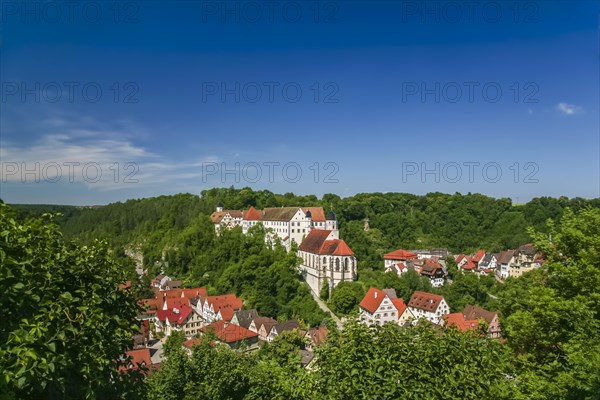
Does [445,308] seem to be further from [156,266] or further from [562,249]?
[156,266]

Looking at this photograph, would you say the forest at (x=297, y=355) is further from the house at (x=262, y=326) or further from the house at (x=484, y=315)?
the house at (x=484, y=315)

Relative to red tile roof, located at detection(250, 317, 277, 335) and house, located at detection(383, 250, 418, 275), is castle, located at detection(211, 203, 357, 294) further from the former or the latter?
house, located at detection(383, 250, 418, 275)

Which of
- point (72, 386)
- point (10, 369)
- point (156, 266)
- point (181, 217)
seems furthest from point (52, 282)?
point (181, 217)

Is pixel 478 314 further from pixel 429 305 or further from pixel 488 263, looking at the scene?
pixel 488 263

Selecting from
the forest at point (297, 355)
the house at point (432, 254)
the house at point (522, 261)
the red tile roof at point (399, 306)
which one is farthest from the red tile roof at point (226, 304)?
the house at point (522, 261)

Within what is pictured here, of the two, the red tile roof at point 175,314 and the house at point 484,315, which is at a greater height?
the house at point 484,315

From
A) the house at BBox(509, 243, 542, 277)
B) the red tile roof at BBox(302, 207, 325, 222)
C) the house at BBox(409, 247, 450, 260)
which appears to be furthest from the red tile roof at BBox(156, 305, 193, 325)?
the house at BBox(509, 243, 542, 277)
